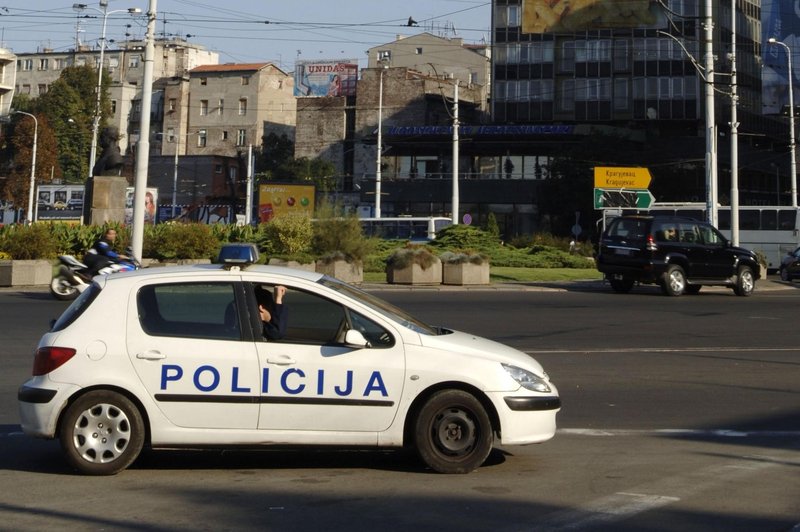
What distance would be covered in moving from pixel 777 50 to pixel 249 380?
60116mm

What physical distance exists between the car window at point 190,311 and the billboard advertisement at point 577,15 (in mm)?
58192

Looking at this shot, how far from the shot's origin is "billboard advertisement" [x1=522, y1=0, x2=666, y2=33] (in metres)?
63.3

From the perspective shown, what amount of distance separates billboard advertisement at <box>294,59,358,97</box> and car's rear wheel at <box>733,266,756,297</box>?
257 ft

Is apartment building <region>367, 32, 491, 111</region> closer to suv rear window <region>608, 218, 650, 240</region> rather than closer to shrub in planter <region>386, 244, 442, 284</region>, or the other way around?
shrub in planter <region>386, 244, 442, 284</region>

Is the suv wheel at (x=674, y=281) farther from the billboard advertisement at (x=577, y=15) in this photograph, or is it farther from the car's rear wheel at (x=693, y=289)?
the billboard advertisement at (x=577, y=15)

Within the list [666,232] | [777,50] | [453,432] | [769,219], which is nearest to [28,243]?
[666,232]

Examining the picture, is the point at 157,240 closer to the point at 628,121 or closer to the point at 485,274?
the point at 485,274

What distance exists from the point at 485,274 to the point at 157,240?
9654 millimetres

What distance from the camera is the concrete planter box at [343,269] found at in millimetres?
30141

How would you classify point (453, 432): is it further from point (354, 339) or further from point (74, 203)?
point (74, 203)

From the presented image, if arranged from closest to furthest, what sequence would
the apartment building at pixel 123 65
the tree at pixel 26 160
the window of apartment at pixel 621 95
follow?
the tree at pixel 26 160 < the window of apartment at pixel 621 95 < the apartment building at pixel 123 65

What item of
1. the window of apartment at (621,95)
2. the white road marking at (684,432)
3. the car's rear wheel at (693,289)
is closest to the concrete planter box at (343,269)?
the car's rear wheel at (693,289)

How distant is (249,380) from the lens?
7.55 metres

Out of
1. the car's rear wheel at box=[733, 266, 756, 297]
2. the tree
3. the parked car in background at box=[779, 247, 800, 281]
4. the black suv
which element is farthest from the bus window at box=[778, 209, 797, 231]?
the tree
